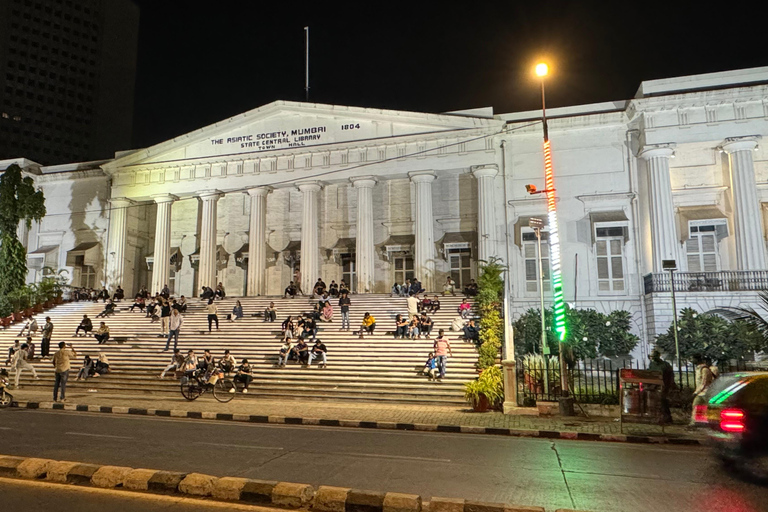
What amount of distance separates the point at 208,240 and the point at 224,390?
58.9 feet

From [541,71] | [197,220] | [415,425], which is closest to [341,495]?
[415,425]

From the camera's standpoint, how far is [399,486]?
6.85 metres

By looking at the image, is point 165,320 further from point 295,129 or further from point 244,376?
point 295,129

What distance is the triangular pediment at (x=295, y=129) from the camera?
102 ft

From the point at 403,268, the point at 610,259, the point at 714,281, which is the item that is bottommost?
the point at 714,281

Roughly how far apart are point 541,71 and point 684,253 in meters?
16.9

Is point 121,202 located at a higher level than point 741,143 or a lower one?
lower

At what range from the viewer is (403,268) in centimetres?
3369

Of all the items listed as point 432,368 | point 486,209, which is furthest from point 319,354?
point 486,209

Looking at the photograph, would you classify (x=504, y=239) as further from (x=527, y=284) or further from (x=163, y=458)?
(x=163, y=458)

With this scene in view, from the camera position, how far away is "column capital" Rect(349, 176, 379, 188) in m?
31.5

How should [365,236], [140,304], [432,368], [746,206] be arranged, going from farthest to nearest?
[365,236]
[140,304]
[746,206]
[432,368]

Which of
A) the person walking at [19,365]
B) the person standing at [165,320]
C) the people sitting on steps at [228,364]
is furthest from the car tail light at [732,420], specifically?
the person standing at [165,320]

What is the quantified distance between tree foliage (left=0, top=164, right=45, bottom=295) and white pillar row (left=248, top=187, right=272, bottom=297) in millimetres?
13445
